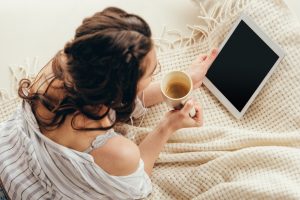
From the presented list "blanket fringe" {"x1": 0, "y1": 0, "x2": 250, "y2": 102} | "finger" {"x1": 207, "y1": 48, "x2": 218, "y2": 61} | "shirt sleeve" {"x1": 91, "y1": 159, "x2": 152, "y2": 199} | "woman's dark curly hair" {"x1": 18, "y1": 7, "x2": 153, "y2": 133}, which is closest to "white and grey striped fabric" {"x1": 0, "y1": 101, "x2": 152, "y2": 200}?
"shirt sleeve" {"x1": 91, "y1": 159, "x2": 152, "y2": 199}

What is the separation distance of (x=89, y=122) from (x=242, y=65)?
459 mm

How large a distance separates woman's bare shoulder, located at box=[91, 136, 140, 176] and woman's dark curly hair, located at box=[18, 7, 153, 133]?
82mm

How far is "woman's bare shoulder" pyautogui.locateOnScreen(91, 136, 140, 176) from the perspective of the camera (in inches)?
38.6

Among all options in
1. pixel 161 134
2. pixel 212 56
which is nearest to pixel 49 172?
pixel 161 134

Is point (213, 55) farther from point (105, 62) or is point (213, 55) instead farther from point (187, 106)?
point (105, 62)

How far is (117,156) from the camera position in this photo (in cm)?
98

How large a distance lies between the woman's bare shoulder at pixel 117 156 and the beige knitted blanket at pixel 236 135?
0.17 meters

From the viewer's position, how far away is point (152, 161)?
112 cm

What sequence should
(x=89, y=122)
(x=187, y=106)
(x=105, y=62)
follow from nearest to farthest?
(x=105, y=62)
(x=89, y=122)
(x=187, y=106)

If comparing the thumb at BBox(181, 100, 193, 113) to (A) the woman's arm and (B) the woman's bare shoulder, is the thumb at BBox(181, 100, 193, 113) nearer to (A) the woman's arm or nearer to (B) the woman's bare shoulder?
(A) the woman's arm

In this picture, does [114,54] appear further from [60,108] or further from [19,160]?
[19,160]

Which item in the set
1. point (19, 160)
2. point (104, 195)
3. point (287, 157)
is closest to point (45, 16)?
point (19, 160)

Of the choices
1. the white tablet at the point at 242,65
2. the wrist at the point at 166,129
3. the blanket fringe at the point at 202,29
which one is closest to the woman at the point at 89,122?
the wrist at the point at 166,129

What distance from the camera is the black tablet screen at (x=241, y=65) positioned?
3.93 feet
